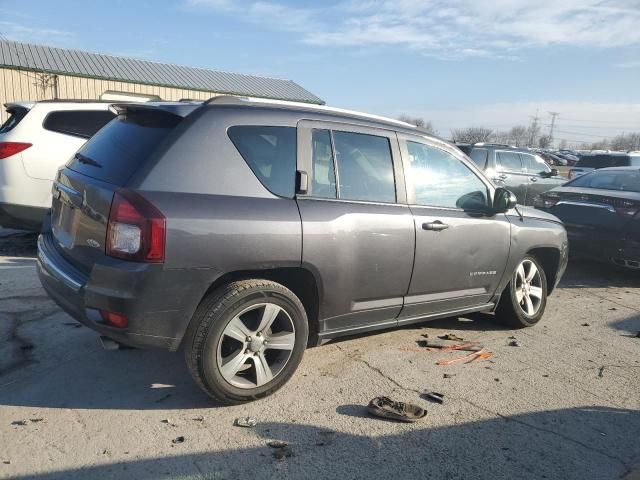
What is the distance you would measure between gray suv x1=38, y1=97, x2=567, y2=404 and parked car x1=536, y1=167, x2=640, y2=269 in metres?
3.66

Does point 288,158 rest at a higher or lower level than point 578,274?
higher

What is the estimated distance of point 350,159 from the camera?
12.5 feet

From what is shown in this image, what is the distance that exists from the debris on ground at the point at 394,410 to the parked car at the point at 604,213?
4.94 metres

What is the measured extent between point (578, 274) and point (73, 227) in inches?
275

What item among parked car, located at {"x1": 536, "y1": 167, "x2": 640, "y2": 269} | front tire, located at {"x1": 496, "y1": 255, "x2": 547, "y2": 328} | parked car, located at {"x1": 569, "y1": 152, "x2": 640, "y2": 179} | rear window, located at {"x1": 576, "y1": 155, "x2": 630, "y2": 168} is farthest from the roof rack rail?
rear window, located at {"x1": 576, "y1": 155, "x2": 630, "y2": 168}

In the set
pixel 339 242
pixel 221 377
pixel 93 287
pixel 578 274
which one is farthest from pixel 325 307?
pixel 578 274

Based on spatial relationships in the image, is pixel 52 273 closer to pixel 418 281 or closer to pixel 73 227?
pixel 73 227

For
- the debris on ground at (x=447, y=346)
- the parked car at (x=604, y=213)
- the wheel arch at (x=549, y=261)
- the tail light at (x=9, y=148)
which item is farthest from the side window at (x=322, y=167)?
the parked car at (x=604, y=213)

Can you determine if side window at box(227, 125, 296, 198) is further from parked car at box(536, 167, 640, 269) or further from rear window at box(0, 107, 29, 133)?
parked car at box(536, 167, 640, 269)

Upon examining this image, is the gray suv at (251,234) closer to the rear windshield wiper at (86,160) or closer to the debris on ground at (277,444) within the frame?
the rear windshield wiper at (86,160)

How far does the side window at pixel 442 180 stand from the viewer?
13.6ft

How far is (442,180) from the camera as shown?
432 cm

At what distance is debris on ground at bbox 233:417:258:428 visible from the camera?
3104 millimetres

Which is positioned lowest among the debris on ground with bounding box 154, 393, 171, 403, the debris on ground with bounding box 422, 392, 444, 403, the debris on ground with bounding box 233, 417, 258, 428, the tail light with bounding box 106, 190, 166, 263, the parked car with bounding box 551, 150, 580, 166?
the debris on ground with bounding box 154, 393, 171, 403
